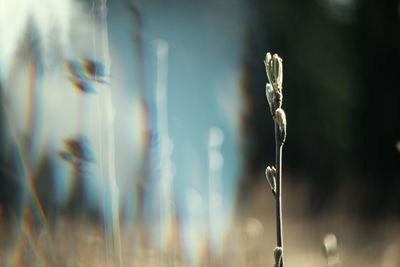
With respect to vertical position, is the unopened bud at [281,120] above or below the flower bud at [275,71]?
below

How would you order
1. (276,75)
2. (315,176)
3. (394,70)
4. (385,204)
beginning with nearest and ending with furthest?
1. (276,75)
2. (385,204)
3. (315,176)
4. (394,70)

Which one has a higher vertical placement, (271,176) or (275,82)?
(275,82)

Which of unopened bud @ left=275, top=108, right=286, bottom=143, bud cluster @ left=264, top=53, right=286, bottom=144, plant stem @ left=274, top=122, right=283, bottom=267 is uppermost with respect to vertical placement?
bud cluster @ left=264, top=53, right=286, bottom=144

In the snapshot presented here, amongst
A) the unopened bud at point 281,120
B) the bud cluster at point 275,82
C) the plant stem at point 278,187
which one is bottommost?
the plant stem at point 278,187

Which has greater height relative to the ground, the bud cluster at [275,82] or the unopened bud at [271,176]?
the bud cluster at [275,82]

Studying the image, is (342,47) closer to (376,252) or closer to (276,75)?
(376,252)

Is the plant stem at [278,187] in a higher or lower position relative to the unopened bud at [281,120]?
lower

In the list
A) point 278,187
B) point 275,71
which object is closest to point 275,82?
point 275,71

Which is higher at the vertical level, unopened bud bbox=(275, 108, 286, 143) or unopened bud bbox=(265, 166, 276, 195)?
unopened bud bbox=(275, 108, 286, 143)

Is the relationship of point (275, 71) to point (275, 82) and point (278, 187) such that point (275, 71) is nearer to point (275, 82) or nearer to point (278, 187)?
point (275, 82)

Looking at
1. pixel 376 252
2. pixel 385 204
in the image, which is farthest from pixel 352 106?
pixel 376 252

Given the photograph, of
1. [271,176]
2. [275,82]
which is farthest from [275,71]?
[271,176]
